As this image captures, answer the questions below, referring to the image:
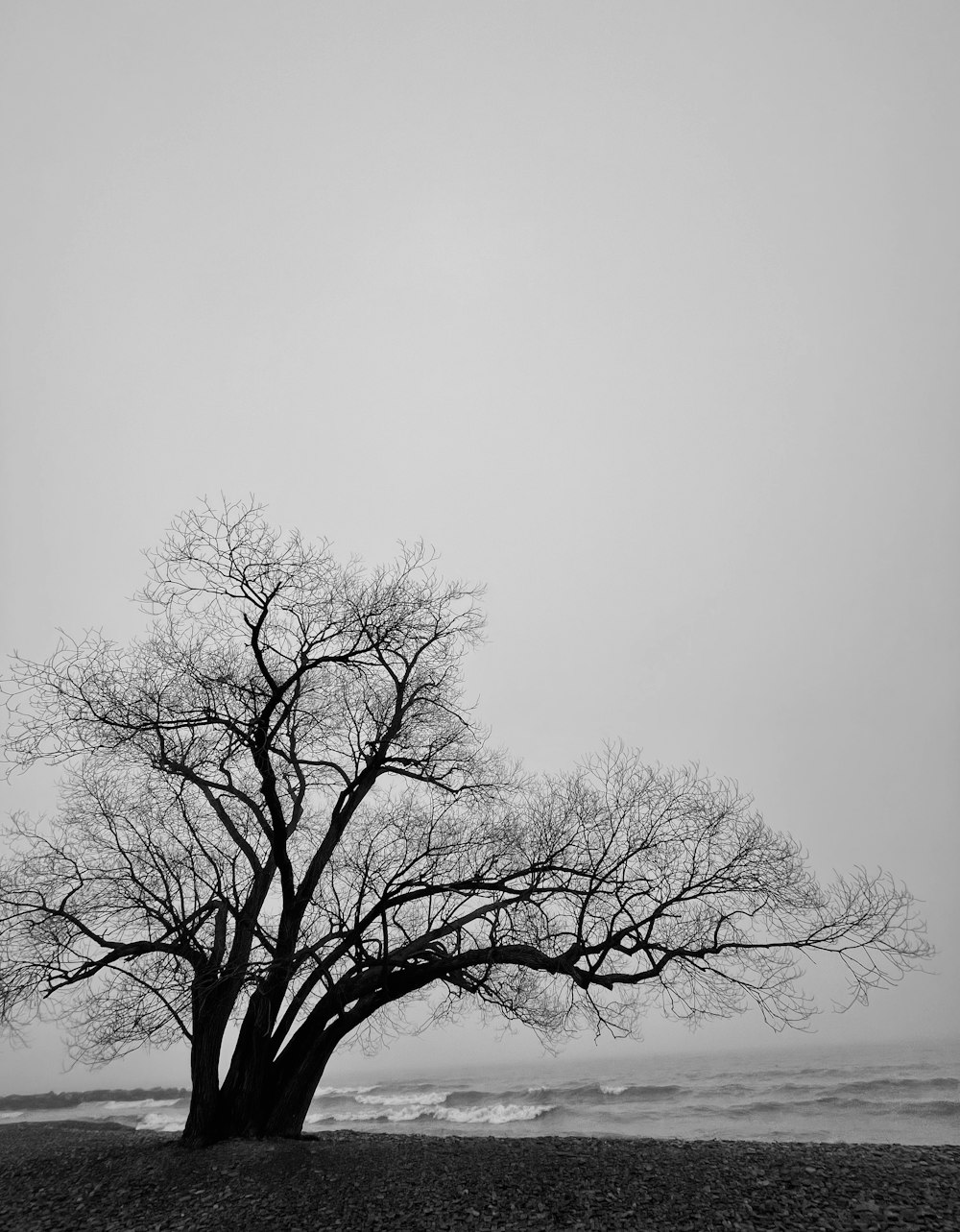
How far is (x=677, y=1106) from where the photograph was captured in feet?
99.9

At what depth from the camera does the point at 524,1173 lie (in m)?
10.1

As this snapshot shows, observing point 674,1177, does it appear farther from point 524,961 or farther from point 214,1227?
point 214,1227

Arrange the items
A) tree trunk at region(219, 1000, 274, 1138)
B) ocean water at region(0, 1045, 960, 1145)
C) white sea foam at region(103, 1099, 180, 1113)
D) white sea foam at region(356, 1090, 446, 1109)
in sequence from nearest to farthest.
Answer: tree trunk at region(219, 1000, 274, 1138)
ocean water at region(0, 1045, 960, 1145)
white sea foam at region(356, 1090, 446, 1109)
white sea foam at region(103, 1099, 180, 1113)

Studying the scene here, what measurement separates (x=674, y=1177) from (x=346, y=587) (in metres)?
10.3

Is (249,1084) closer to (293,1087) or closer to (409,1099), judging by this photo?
(293,1087)

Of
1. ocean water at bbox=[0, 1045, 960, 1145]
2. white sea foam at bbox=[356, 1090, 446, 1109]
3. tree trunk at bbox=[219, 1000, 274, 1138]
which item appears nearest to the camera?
tree trunk at bbox=[219, 1000, 274, 1138]

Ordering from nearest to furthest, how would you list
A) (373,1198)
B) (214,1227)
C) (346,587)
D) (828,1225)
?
(828,1225)
(214,1227)
(373,1198)
(346,587)

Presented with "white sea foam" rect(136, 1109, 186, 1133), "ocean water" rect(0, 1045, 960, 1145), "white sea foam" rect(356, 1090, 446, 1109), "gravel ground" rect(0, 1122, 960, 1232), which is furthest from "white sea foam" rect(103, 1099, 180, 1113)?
"gravel ground" rect(0, 1122, 960, 1232)

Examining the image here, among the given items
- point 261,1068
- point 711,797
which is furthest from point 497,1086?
point 711,797

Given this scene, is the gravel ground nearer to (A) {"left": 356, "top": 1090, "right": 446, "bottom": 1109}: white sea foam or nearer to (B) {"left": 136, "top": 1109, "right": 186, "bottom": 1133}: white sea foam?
(B) {"left": 136, "top": 1109, "right": 186, "bottom": 1133}: white sea foam

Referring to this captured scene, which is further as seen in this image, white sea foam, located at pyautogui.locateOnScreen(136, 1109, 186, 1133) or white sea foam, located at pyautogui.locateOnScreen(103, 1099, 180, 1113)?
white sea foam, located at pyautogui.locateOnScreen(103, 1099, 180, 1113)

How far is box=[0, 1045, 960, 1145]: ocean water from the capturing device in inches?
927

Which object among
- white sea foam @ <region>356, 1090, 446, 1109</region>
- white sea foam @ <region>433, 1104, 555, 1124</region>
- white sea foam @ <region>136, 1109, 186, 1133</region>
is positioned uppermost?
white sea foam @ <region>356, 1090, 446, 1109</region>

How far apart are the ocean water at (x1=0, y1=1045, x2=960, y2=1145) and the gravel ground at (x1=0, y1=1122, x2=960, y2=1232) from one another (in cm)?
1264
